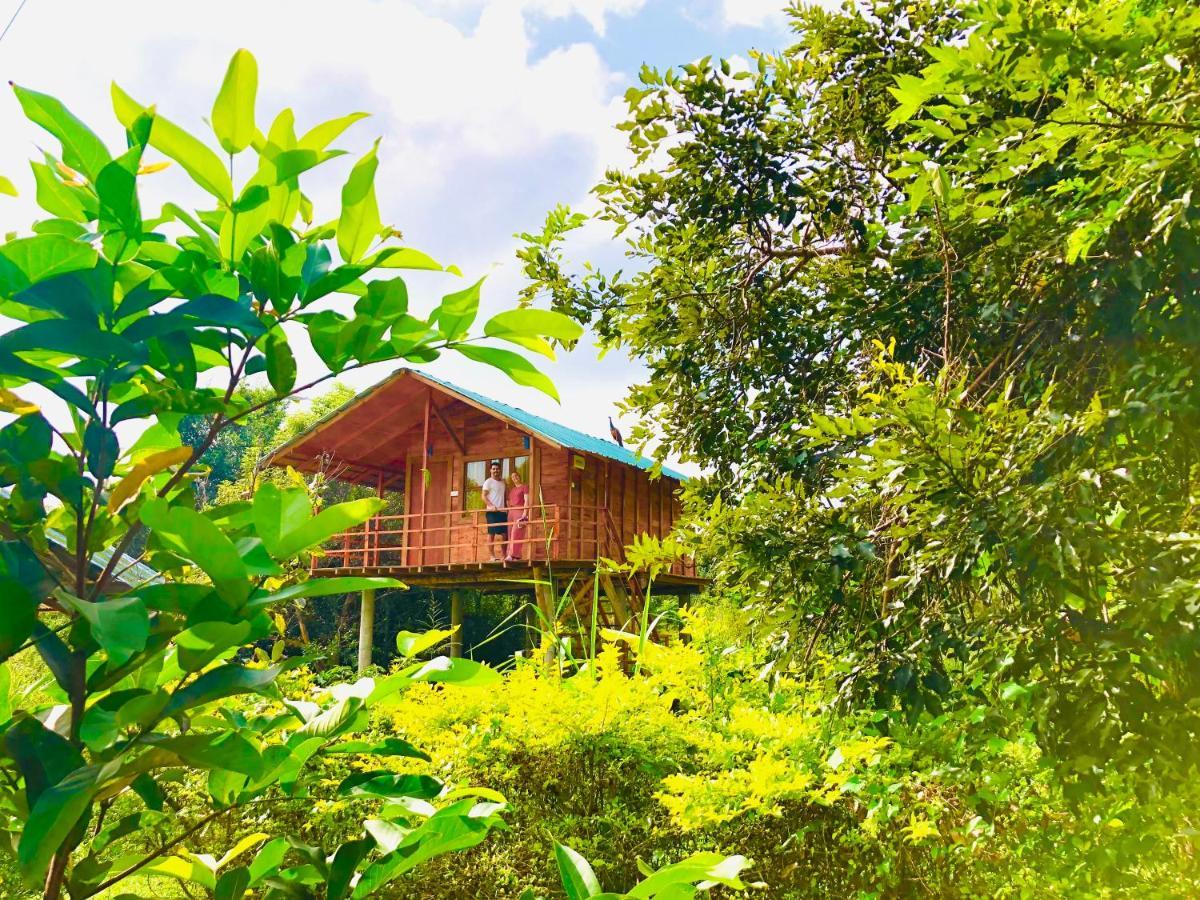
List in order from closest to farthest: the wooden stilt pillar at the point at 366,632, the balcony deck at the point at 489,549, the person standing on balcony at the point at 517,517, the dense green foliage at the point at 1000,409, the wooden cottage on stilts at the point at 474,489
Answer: the dense green foliage at the point at 1000,409 → the balcony deck at the point at 489,549 → the wooden cottage on stilts at the point at 474,489 → the person standing on balcony at the point at 517,517 → the wooden stilt pillar at the point at 366,632

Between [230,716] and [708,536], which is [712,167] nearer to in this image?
[708,536]

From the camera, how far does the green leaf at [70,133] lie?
74 centimetres

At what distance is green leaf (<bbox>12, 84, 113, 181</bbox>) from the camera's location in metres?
0.74

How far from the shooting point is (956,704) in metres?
2.44

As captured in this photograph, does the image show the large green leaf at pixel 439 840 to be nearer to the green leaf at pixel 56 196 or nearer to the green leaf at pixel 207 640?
the green leaf at pixel 207 640

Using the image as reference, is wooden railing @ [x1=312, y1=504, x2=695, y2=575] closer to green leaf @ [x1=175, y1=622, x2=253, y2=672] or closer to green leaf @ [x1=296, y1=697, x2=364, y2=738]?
green leaf @ [x1=296, y1=697, x2=364, y2=738]

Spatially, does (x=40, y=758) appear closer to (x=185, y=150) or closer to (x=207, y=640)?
(x=207, y=640)

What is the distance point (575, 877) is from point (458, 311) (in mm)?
565

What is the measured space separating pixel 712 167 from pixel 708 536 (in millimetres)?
1916

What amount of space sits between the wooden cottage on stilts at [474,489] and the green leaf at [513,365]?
11568 mm

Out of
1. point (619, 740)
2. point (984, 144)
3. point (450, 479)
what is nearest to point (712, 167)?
point (984, 144)

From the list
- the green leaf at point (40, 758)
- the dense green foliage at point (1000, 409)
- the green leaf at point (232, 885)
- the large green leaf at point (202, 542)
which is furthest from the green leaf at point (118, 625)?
the dense green foliage at point (1000, 409)

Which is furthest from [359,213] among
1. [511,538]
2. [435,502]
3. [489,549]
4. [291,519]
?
[435,502]

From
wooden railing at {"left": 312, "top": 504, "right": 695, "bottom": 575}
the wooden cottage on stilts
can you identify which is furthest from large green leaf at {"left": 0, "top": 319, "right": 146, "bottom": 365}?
the wooden cottage on stilts
